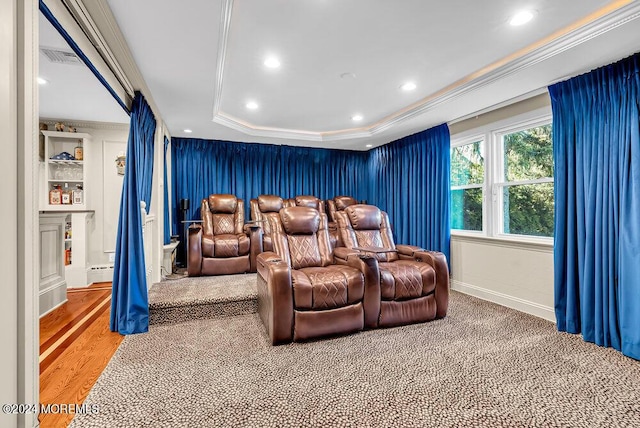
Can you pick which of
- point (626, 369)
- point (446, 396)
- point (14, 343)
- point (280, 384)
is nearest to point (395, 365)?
point (446, 396)

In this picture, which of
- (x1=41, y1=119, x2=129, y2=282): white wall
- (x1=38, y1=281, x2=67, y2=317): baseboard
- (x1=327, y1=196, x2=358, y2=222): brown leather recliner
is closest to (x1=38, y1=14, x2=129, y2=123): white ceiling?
(x1=41, y1=119, x2=129, y2=282): white wall

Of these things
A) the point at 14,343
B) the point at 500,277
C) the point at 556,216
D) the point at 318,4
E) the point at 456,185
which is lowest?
the point at 500,277

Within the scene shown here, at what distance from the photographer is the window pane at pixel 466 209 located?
156 inches

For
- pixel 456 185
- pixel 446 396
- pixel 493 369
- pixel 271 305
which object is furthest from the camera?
pixel 456 185

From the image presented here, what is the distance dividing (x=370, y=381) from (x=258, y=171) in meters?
4.52

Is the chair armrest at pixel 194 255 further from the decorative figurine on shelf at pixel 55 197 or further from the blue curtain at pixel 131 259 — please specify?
the decorative figurine on shelf at pixel 55 197

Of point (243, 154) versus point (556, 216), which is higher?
point (243, 154)


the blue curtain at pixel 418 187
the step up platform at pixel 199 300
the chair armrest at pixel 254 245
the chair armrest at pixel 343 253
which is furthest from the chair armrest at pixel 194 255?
the blue curtain at pixel 418 187

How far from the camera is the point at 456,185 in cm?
429

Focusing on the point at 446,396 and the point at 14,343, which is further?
the point at 446,396

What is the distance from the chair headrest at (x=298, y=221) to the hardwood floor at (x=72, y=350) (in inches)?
69.1

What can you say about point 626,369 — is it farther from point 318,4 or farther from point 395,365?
point 318,4

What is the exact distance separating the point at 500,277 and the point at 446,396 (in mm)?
2234

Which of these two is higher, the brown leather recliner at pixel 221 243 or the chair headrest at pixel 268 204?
the chair headrest at pixel 268 204
